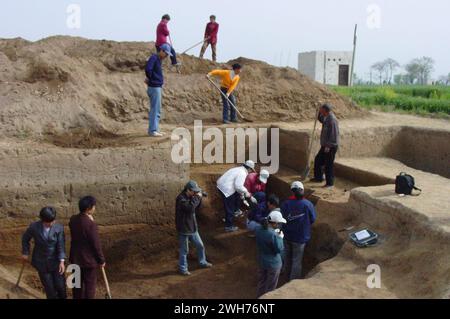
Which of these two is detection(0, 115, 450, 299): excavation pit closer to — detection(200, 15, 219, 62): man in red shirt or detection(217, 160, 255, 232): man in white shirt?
detection(217, 160, 255, 232): man in white shirt

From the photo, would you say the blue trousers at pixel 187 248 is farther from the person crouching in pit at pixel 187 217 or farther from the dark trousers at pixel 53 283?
the dark trousers at pixel 53 283

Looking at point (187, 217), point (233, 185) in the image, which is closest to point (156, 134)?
point (233, 185)

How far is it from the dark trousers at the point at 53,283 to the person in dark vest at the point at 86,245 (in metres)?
0.25

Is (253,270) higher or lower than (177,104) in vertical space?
lower

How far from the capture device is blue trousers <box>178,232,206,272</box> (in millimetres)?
8539

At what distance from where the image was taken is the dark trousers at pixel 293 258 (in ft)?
24.7

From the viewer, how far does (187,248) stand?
8.64 m

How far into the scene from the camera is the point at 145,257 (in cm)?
959

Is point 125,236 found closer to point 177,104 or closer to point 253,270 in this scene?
point 253,270

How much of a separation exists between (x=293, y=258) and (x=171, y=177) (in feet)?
9.59

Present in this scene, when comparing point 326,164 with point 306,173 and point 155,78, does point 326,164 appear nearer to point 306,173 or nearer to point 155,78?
point 306,173

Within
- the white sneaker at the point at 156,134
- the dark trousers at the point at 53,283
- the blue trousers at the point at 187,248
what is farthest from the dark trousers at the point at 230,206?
the dark trousers at the point at 53,283

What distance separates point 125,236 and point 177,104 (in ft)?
13.9
